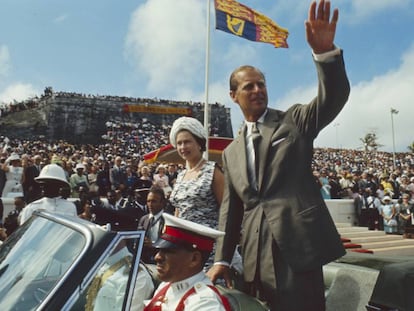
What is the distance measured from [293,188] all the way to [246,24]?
47.8ft

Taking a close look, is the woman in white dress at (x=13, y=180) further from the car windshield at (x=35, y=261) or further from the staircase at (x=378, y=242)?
the car windshield at (x=35, y=261)

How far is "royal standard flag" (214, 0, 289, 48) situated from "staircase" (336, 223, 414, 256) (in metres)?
7.43

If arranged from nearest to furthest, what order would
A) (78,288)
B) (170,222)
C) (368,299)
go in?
(78,288) < (170,222) < (368,299)

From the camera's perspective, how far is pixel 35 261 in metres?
1.99

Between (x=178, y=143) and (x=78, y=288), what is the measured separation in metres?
1.68

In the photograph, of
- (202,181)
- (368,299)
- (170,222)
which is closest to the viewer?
(170,222)

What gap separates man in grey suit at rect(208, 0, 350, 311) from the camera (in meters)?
1.99

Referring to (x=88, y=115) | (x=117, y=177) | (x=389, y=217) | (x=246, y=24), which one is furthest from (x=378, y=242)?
(x=88, y=115)

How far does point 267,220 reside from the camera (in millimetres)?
2244

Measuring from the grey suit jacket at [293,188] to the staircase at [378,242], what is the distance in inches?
304

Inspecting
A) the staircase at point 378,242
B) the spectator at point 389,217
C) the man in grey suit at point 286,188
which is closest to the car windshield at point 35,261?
the man in grey suit at point 286,188

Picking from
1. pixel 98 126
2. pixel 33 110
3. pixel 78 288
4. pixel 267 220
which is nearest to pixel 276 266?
pixel 267 220

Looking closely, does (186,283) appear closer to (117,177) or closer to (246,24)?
(117,177)

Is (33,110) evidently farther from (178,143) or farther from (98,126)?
(178,143)
